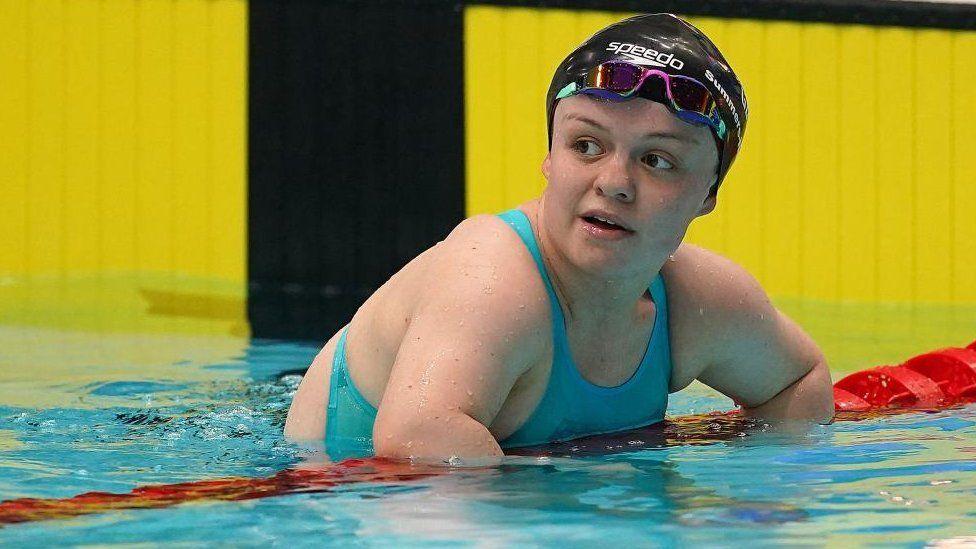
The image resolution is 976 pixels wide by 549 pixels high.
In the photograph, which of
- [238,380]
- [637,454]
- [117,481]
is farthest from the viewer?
[238,380]

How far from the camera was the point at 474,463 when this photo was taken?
262cm

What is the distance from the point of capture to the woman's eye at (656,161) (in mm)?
2711

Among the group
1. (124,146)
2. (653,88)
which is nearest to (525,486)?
(653,88)

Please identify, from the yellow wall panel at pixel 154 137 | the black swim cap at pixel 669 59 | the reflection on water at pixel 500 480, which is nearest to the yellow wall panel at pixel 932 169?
the reflection on water at pixel 500 480

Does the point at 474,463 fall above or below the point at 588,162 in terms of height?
below

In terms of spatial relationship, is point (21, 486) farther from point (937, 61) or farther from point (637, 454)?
point (937, 61)

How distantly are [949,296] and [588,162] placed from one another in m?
A: 4.91

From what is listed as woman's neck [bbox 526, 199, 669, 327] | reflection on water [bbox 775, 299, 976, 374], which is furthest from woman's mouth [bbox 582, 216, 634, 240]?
reflection on water [bbox 775, 299, 976, 374]

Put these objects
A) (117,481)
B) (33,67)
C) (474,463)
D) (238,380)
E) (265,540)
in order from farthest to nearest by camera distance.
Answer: (33,67), (238,380), (117,481), (474,463), (265,540)

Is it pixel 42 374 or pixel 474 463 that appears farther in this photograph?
pixel 42 374

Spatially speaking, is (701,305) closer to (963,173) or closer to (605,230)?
(605,230)

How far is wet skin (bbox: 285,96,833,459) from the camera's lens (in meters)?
2.60

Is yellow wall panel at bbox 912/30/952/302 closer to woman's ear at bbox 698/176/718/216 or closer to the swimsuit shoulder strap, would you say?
woman's ear at bbox 698/176/718/216

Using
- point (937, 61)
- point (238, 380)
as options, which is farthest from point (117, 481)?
point (937, 61)
